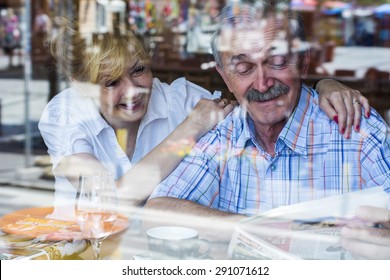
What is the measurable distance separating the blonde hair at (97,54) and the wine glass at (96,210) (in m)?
0.64

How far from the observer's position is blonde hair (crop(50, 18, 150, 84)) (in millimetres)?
2539

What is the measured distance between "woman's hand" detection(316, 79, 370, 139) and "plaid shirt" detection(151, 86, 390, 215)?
2 centimetres

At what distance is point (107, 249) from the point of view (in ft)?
6.63

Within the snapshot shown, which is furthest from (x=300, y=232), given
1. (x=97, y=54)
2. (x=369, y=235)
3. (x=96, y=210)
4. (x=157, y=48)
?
(x=157, y=48)

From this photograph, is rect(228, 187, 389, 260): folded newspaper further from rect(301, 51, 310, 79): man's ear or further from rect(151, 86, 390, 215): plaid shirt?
rect(301, 51, 310, 79): man's ear

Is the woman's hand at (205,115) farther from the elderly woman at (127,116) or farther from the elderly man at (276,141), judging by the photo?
the elderly man at (276,141)

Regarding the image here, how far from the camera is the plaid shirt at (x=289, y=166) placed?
7.52ft

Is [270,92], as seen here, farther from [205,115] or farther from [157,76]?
[157,76]

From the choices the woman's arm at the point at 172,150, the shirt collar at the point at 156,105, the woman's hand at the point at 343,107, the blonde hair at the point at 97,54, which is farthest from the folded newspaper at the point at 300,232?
the blonde hair at the point at 97,54

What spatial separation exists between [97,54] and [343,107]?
972 mm
